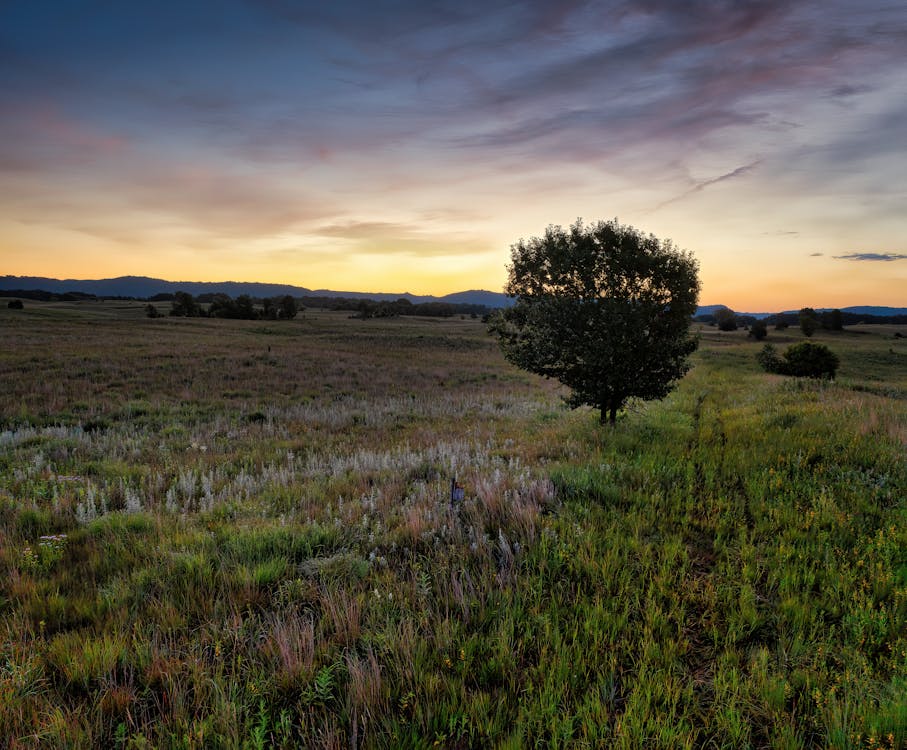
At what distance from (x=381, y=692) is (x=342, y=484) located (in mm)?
4494

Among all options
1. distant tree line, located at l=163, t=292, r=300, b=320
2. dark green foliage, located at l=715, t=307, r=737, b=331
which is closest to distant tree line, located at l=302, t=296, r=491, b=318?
distant tree line, located at l=163, t=292, r=300, b=320

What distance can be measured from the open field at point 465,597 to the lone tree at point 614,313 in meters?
2.77

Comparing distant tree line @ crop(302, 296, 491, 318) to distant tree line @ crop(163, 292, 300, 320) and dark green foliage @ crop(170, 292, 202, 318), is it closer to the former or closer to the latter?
distant tree line @ crop(163, 292, 300, 320)

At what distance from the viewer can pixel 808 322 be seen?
9494cm

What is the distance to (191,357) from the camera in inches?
1166

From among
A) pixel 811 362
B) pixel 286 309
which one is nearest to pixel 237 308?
pixel 286 309

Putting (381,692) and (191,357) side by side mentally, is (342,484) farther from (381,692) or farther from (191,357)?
(191,357)

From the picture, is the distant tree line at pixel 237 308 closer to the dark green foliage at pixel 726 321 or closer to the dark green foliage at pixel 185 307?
the dark green foliage at pixel 185 307

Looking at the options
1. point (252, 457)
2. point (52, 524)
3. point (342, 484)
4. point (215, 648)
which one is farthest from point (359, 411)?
point (215, 648)

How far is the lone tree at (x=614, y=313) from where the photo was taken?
11.2 meters

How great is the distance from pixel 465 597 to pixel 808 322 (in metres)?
121

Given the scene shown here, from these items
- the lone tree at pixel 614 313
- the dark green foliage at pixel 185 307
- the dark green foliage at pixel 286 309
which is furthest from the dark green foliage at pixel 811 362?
the dark green foliage at pixel 185 307

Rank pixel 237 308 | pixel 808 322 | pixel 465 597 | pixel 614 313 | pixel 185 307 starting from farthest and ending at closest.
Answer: pixel 237 308, pixel 808 322, pixel 185 307, pixel 614 313, pixel 465 597

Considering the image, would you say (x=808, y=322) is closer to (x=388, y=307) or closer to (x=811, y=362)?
(x=811, y=362)
